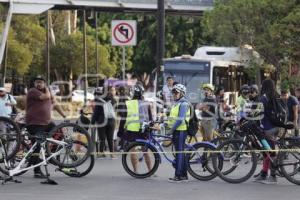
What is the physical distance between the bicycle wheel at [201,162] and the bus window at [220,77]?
15909 mm

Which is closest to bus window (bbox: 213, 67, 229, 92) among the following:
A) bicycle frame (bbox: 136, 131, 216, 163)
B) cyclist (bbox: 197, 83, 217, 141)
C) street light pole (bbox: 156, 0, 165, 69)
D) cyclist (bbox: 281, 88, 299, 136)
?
street light pole (bbox: 156, 0, 165, 69)

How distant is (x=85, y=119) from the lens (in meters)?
16.8

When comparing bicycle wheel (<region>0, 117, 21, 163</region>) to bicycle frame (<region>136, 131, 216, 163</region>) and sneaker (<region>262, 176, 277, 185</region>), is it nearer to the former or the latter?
bicycle frame (<region>136, 131, 216, 163</region>)

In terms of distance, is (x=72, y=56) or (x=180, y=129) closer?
(x=180, y=129)

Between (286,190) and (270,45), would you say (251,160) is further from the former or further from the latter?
(270,45)

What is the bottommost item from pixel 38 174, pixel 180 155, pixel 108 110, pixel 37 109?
pixel 38 174

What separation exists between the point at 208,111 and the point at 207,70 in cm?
1098

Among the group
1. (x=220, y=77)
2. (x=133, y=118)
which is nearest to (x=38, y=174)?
(x=133, y=118)

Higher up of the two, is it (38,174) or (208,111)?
(208,111)

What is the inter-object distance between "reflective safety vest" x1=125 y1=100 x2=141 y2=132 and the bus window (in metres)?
15.0

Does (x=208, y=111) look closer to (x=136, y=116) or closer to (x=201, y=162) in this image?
(x=136, y=116)

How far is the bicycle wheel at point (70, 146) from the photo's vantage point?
41.5 ft

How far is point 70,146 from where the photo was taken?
1265 cm

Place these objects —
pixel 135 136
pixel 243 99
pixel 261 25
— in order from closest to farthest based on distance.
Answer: pixel 135 136, pixel 243 99, pixel 261 25
